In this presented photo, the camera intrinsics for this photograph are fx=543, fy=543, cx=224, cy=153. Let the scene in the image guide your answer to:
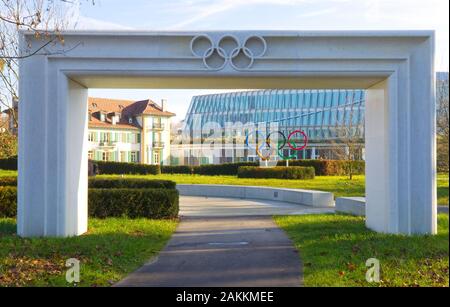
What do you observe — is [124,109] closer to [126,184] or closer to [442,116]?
[126,184]

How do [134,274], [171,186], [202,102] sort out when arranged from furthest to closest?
1. [202,102]
2. [171,186]
3. [134,274]

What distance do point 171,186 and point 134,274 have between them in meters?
9.35

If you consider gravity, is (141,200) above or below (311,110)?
below

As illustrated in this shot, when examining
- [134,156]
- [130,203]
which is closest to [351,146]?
[130,203]

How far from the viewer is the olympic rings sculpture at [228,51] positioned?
37.0 feet

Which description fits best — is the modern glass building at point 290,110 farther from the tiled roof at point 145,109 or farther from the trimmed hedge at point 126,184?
the trimmed hedge at point 126,184

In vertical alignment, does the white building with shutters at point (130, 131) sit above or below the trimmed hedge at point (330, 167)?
above

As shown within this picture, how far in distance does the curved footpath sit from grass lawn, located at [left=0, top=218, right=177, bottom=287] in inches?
12.9

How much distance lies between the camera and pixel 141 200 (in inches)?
593

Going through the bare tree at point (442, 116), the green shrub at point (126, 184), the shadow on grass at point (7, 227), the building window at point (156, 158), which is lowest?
the shadow on grass at point (7, 227)

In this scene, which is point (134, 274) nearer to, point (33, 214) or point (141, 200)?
point (33, 214)

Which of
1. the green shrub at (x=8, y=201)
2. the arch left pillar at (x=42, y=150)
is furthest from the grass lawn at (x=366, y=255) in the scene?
the green shrub at (x=8, y=201)

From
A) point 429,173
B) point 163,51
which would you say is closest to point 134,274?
point 163,51

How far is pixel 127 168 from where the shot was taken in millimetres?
42531
